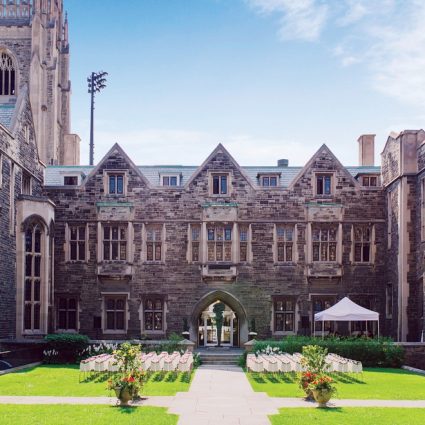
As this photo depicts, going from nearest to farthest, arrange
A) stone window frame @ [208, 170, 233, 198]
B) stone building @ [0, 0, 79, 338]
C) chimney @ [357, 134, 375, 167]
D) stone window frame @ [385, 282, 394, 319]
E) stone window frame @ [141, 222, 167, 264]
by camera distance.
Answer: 1. stone building @ [0, 0, 79, 338]
2. stone window frame @ [385, 282, 394, 319]
3. stone window frame @ [141, 222, 167, 264]
4. stone window frame @ [208, 170, 233, 198]
5. chimney @ [357, 134, 375, 167]

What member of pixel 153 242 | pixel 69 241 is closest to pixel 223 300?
pixel 153 242

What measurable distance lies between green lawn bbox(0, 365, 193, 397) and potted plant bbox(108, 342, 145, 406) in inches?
61.5

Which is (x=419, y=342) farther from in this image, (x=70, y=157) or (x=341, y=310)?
(x=70, y=157)

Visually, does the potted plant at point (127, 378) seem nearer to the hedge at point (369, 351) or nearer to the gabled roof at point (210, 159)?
the hedge at point (369, 351)

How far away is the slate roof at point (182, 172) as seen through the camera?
3947cm

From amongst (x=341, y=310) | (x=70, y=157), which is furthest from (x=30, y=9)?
(x=341, y=310)

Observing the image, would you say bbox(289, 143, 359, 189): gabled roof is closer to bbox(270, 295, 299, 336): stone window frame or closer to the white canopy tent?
bbox(270, 295, 299, 336): stone window frame

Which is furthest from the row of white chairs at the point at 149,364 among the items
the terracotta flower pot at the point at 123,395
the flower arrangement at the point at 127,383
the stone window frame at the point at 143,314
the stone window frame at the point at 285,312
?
the stone window frame at the point at 285,312

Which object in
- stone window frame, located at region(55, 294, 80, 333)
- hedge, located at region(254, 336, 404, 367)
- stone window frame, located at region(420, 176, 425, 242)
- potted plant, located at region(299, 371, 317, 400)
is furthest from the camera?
stone window frame, located at region(55, 294, 80, 333)

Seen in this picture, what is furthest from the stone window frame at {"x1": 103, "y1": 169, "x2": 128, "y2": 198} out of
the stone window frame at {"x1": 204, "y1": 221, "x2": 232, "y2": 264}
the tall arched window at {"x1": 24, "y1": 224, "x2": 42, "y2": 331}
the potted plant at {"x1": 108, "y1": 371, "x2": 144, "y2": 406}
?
the potted plant at {"x1": 108, "y1": 371, "x2": 144, "y2": 406}

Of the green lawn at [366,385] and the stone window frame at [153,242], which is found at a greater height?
the stone window frame at [153,242]

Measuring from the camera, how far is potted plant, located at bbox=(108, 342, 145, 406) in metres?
17.7

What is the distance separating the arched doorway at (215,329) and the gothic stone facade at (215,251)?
3.32 m

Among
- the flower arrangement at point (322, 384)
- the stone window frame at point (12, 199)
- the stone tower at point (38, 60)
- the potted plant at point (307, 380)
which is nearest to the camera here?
the flower arrangement at point (322, 384)
